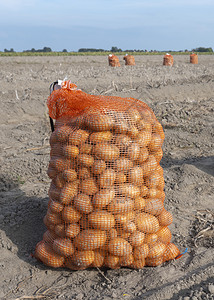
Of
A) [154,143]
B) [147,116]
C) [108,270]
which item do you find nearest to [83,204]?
[108,270]

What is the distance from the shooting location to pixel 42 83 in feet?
40.1

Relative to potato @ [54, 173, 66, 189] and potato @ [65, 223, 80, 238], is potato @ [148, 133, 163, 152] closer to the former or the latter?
potato @ [54, 173, 66, 189]

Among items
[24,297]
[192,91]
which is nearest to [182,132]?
[192,91]

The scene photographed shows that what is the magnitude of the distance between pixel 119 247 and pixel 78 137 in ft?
3.03

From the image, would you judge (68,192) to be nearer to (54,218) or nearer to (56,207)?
(56,207)

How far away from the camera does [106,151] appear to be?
264cm

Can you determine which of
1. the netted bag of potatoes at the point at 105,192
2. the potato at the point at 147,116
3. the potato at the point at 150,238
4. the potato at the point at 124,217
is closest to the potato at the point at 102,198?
the netted bag of potatoes at the point at 105,192

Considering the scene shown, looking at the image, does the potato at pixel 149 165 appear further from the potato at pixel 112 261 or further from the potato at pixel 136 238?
the potato at pixel 112 261

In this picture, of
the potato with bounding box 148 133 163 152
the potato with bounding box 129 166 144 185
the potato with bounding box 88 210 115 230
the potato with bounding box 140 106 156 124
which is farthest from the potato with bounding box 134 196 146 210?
the potato with bounding box 140 106 156 124

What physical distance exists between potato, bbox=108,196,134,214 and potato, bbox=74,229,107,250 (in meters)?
0.20

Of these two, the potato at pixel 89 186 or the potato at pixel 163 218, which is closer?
the potato at pixel 89 186

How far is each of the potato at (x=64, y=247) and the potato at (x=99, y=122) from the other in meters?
0.94

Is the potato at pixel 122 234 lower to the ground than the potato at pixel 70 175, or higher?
lower

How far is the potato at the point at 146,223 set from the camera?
8.86ft
